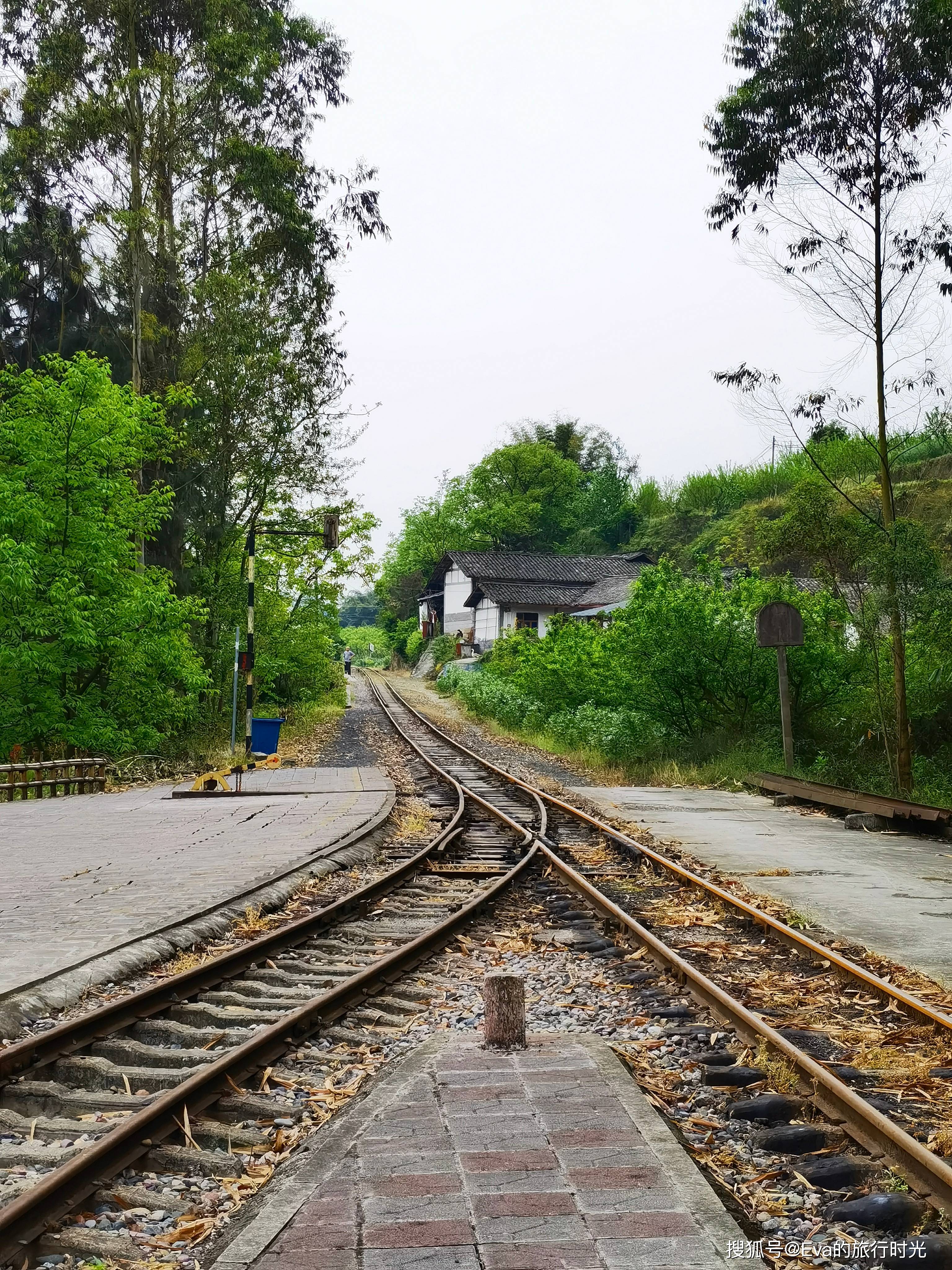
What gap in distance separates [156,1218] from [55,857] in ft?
28.0

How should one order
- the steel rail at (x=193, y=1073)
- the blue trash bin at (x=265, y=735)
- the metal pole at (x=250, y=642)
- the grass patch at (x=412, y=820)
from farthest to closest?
the blue trash bin at (x=265, y=735)
the metal pole at (x=250, y=642)
the grass patch at (x=412, y=820)
the steel rail at (x=193, y=1073)

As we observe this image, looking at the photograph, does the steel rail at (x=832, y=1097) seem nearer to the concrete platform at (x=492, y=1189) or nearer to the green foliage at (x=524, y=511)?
the concrete platform at (x=492, y=1189)

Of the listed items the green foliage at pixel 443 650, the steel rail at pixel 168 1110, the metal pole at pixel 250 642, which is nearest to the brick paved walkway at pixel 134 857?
the steel rail at pixel 168 1110

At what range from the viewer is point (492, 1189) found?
378 cm

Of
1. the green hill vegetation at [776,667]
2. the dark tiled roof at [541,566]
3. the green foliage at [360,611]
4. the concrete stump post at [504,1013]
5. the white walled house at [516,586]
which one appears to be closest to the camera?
the concrete stump post at [504,1013]

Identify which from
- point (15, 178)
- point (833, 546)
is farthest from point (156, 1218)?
point (15, 178)

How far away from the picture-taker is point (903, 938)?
7.86 metres

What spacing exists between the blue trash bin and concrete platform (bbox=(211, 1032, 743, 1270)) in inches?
742

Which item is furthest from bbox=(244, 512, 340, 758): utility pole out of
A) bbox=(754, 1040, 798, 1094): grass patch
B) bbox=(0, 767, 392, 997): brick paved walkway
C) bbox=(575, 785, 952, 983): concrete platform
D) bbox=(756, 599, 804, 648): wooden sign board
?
bbox=(754, 1040, 798, 1094): grass patch

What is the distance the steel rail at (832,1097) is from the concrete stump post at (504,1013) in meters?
1.17

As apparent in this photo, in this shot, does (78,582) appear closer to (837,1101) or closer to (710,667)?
(710,667)

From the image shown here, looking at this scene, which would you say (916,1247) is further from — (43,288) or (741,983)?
(43,288)

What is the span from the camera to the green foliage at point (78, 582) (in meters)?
18.8

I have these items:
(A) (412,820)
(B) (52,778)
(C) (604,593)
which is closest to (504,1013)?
(A) (412,820)
